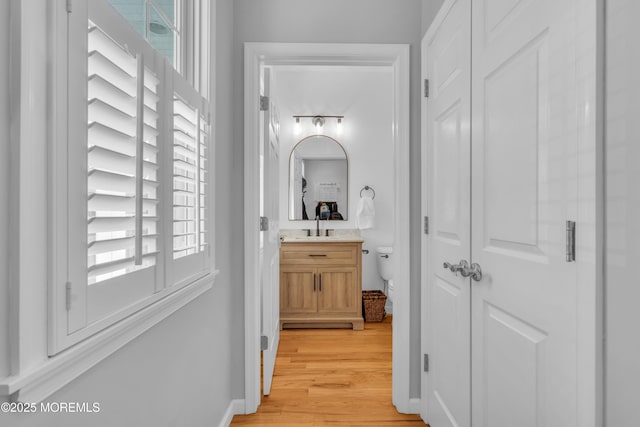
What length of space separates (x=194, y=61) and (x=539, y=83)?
128 centimetres

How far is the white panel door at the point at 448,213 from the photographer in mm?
1528

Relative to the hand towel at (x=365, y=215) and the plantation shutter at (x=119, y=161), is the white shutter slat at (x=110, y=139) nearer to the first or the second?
the plantation shutter at (x=119, y=161)

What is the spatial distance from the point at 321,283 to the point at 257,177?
68.0 inches

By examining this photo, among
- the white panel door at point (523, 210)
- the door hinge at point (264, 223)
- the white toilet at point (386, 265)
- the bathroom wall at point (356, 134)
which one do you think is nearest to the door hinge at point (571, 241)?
the white panel door at point (523, 210)

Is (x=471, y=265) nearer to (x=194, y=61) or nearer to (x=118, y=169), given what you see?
(x=118, y=169)

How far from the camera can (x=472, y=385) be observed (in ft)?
4.77

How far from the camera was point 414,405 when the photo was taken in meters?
2.10

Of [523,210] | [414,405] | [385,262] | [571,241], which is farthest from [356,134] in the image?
[571,241]

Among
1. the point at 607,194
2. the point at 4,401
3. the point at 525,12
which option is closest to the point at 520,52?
the point at 525,12

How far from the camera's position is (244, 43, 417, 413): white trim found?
2086 mm

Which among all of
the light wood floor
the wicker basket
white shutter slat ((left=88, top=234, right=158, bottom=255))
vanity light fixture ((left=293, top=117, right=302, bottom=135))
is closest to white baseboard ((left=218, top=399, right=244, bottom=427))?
the light wood floor

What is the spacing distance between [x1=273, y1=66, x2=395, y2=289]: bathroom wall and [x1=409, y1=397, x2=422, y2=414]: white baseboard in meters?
2.15

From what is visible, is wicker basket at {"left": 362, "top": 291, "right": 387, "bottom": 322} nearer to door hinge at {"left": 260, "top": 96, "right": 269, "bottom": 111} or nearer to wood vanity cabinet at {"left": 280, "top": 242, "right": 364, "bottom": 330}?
wood vanity cabinet at {"left": 280, "top": 242, "right": 364, "bottom": 330}

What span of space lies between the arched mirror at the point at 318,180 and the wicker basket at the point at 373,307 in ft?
3.12
